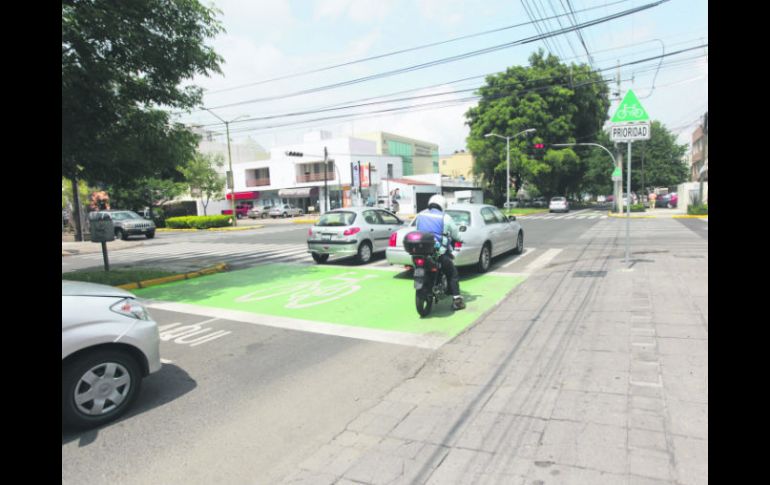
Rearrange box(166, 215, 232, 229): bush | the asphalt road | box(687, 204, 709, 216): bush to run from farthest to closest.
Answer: box(166, 215, 232, 229): bush → box(687, 204, 709, 216): bush → the asphalt road

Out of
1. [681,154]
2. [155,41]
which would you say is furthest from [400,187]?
[155,41]

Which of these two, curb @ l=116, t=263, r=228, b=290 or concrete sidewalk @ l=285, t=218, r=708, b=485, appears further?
curb @ l=116, t=263, r=228, b=290

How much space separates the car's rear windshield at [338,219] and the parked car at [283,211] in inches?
1628

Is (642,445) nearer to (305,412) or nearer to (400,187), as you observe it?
(305,412)

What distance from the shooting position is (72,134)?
357 inches

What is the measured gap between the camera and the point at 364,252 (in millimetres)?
11984

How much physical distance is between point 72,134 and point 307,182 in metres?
48.1

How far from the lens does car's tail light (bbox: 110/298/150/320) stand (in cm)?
385

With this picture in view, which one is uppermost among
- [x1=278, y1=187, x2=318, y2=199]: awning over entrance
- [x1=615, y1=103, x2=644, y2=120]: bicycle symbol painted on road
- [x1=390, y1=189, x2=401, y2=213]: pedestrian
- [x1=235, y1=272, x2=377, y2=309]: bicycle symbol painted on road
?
[x1=278, y1=187, x2=318, y2=199]: awning over entrance

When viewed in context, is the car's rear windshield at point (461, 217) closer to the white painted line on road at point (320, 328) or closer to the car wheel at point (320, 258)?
the car wheel at point (320, 258)

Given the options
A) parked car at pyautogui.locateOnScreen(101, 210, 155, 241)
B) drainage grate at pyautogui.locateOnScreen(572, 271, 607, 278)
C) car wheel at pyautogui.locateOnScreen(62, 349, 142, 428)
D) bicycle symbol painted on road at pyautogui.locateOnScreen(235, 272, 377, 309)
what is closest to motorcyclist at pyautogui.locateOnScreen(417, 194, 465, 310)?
bicycle symbol painted on road at pyautogui.locateOnScreen(235, 272, 377, 309)

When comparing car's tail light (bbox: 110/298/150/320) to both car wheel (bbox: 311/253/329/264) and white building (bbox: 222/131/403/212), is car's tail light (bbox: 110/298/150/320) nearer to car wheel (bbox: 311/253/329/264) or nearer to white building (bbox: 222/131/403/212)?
car wheel (bbox: 311/253/329/264)

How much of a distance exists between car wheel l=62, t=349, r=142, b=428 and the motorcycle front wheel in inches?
148

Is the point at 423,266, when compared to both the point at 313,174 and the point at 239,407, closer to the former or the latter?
the point at 239,407
